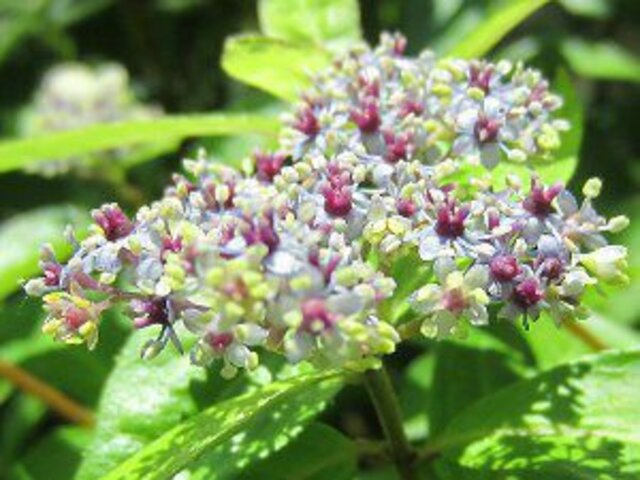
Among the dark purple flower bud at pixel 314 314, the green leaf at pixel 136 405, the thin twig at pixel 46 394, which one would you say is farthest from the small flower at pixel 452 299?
the thin twig at pixel 46 394

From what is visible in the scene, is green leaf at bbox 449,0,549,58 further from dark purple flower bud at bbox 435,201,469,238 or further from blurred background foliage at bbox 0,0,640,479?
dark purple flower bud at bbox 435,201,469,238

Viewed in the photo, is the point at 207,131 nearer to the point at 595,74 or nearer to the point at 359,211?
the point at 359,211

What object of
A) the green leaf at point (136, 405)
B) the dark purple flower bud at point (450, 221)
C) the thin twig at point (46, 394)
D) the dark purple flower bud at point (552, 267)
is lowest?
the thin twig at point (46, 394)

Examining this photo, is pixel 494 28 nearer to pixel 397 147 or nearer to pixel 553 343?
pixel 397 147

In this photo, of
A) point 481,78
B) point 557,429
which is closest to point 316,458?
point 557,429

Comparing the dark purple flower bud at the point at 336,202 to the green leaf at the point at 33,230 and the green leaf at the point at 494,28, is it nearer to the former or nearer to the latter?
the green leaf at the point at 494,28

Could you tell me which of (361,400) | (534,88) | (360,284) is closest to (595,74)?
(361,400)
